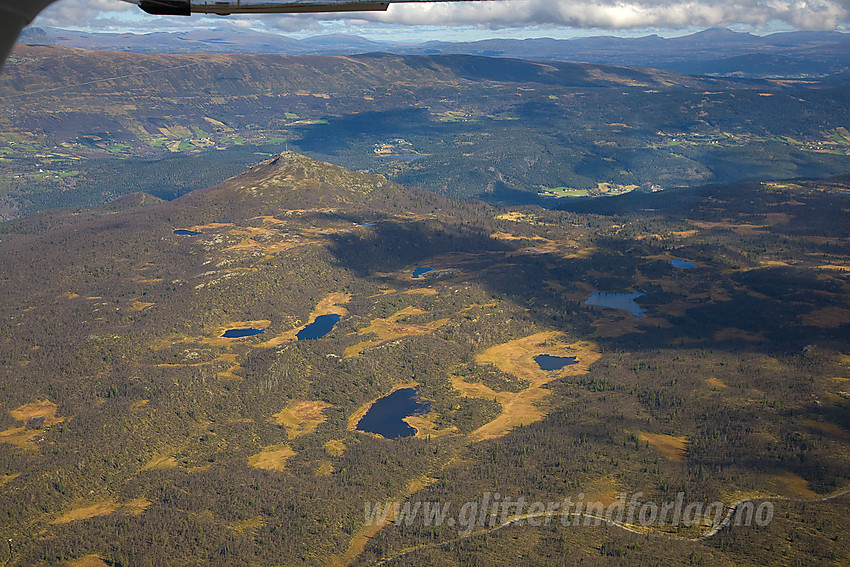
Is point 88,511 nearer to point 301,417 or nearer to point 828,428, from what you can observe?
point 301,417

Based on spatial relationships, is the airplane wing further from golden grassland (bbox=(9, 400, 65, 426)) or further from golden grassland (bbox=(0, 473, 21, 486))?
golden grassland (bbox=(9, 400, 65, 426))

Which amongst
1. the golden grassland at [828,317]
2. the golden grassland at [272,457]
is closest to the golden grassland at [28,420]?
the golden grassland at [272,457]

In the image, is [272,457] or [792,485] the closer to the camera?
[792,485]

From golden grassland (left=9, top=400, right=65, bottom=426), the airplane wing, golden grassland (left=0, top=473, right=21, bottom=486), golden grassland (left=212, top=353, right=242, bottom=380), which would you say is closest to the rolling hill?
golden grassland (left=0, top=473, right=21, bottom=486)

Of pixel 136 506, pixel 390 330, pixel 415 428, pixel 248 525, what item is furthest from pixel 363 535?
pixel 390 330

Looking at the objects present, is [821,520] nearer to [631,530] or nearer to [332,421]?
[631,530]

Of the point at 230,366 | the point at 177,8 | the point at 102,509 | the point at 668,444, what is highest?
the point at 177,8
